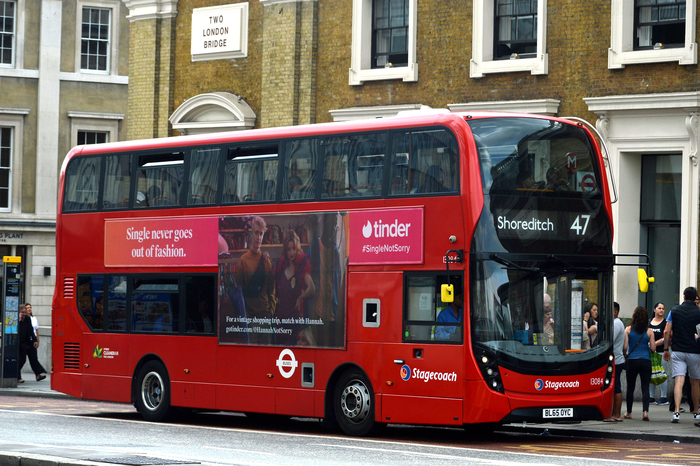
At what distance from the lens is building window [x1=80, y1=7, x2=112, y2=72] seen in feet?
135

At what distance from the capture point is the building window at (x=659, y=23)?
69.2ft

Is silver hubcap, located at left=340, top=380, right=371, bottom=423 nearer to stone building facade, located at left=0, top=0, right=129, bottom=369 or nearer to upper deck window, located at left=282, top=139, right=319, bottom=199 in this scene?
upper deck window, located at left=282, top=139, right=319, bottom=199

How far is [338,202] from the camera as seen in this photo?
15.5 metres

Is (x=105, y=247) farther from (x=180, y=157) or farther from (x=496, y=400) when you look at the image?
(x=496, y=400)

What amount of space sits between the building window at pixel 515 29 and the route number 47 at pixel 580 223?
851 centimetres

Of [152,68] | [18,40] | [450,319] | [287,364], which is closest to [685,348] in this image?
[450,319]

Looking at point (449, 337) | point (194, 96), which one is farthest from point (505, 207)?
point (194, 96)

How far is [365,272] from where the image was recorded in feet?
49.9

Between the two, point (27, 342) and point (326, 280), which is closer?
point (326, 280)

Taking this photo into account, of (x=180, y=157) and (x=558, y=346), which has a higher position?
(x=180, y=157)

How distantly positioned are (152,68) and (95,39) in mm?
13216

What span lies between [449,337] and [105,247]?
21.5ft

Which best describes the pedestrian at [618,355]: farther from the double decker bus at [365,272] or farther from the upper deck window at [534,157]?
the upper deck window at [534,157]

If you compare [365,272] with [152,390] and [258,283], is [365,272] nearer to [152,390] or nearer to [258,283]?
[258,283]
